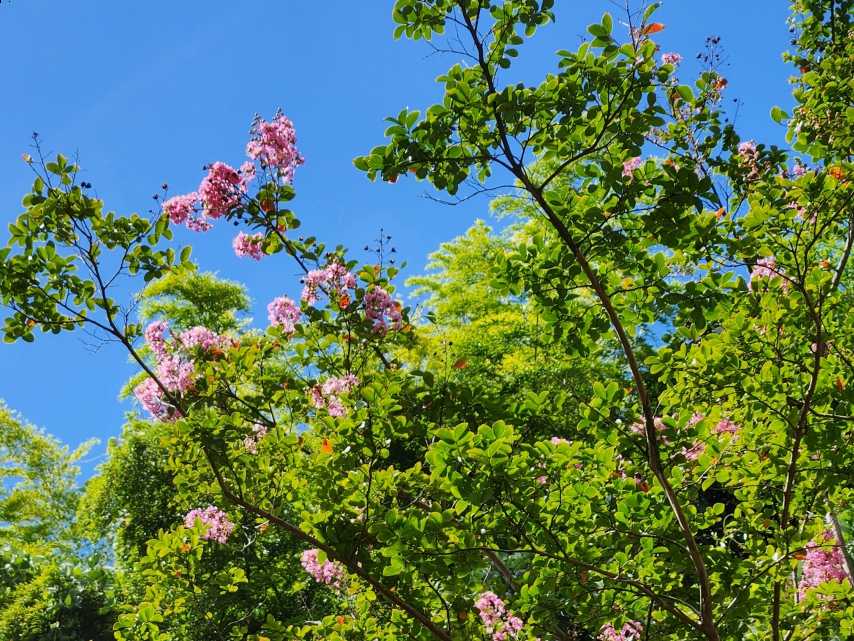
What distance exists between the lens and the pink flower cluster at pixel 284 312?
390cm

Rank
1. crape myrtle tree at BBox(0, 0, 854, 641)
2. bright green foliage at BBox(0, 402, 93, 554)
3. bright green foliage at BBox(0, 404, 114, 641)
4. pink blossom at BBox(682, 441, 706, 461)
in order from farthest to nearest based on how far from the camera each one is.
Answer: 1. bright green foliage at BBox(0, 402, 93, 554)
2. bright green foliage at BBox(0, 404, 114, 641)
3. pink blossom at BBox(682, 441, 706, 461)
4. crape myrtle tree at BBox(0, 0, 854, 641)

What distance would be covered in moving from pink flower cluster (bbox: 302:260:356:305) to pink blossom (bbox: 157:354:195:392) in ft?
2.43

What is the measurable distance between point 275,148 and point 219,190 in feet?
1.27

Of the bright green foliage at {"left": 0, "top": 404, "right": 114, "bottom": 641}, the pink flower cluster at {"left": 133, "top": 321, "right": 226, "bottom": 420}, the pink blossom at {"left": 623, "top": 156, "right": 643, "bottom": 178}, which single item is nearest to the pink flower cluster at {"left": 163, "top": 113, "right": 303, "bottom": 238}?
the pink flower cluster at {"left": 133, "top": 321, "right": 226, "bottom": 420}

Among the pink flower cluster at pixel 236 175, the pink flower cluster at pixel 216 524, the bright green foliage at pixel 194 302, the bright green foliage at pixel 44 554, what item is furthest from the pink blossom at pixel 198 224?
the bright green foliage at pixel 194 302

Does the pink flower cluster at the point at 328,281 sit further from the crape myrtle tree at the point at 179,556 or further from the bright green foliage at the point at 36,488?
the bright green foliage at the point at 36,488

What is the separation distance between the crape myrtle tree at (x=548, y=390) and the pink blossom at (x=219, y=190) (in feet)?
0.04

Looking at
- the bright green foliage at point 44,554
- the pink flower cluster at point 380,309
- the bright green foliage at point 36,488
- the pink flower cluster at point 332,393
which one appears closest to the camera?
the pink flower cluster at point 332,393

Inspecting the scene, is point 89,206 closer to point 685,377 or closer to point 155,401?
point 155,401

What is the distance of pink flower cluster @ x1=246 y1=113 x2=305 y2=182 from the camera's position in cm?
361

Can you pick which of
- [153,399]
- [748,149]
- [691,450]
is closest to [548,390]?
[691,450]

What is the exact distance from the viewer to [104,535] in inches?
544

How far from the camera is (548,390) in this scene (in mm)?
2764

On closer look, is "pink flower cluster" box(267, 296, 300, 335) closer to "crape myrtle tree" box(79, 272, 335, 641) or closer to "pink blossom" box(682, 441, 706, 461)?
"crape myrtle tree" box(79, 272, 335, 641)
